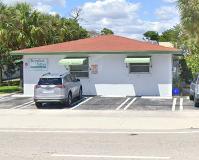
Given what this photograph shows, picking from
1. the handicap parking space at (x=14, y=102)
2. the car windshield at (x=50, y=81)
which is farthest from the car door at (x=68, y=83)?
the handicap parking space at (x=14, y=102)

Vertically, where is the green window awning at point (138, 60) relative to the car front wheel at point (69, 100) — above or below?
above

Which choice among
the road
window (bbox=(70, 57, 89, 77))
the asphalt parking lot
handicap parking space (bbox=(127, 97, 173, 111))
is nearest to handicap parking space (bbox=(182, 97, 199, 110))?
the asphalt parking lot

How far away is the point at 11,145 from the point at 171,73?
16.6m

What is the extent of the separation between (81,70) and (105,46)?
2023 millimetres

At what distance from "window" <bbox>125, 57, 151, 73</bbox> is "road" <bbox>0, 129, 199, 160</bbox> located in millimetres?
12181

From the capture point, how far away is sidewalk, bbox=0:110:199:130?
17.4m

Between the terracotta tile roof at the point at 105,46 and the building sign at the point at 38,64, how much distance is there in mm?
661

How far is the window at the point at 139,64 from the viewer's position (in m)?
27.8

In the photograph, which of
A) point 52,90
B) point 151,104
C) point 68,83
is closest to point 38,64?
point 68,83

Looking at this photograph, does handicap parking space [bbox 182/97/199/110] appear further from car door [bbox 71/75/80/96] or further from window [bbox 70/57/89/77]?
window [bbox 70/57/89/77]

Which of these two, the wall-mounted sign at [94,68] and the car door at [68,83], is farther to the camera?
the wall-mounted sign at [94,68]

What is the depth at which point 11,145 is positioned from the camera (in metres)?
13.0

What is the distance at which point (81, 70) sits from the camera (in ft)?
97.0

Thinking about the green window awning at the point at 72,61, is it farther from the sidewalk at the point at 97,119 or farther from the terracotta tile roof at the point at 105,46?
the sidewalk at the point at 97,119
